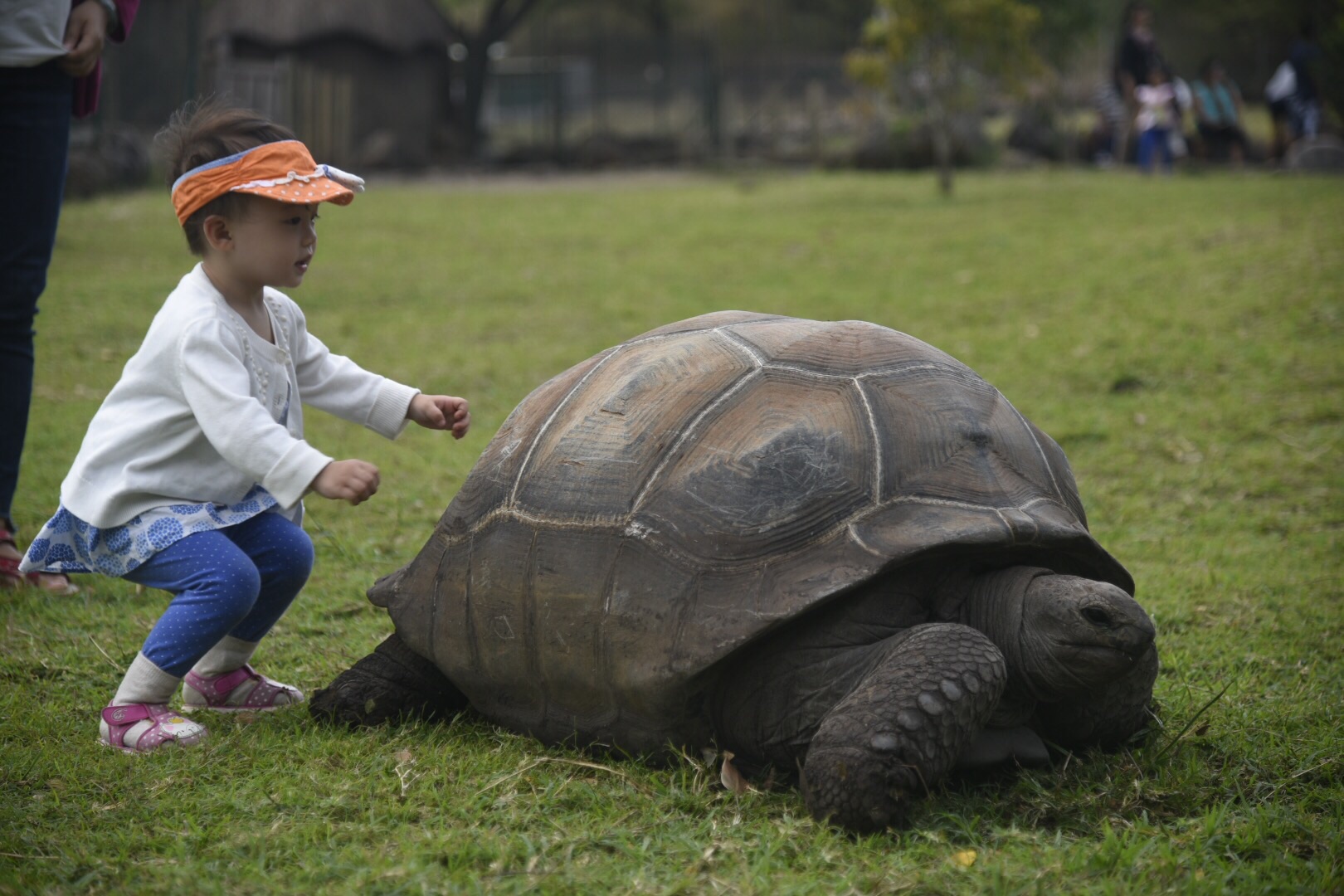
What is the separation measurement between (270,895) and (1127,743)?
60.6 inches

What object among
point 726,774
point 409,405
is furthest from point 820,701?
point 409,405

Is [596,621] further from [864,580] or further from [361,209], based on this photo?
[361,209]

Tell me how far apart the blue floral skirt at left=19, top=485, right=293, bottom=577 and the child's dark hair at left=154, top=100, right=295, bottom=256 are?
512 millimetres

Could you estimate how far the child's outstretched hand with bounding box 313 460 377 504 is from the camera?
2186 mm

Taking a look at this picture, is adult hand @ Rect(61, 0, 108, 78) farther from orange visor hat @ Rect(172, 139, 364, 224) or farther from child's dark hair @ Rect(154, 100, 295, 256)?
orange visor hat @ Rect(172, 139, 364, 224)

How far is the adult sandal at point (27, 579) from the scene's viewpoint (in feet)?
11.1

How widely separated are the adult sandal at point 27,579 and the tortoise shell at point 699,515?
1293 mm

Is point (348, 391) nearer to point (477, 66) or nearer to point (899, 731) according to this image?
point (899, 731)

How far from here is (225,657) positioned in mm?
2680

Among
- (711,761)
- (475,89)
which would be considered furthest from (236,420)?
(475,89)

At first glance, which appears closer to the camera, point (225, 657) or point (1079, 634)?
point (1079, 634)

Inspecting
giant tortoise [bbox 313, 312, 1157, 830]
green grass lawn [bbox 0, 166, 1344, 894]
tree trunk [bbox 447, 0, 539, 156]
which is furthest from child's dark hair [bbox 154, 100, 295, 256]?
tree trunk [bbox 447, 0, 539, 156]

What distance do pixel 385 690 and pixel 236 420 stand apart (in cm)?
61

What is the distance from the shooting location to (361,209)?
43.4 feet
